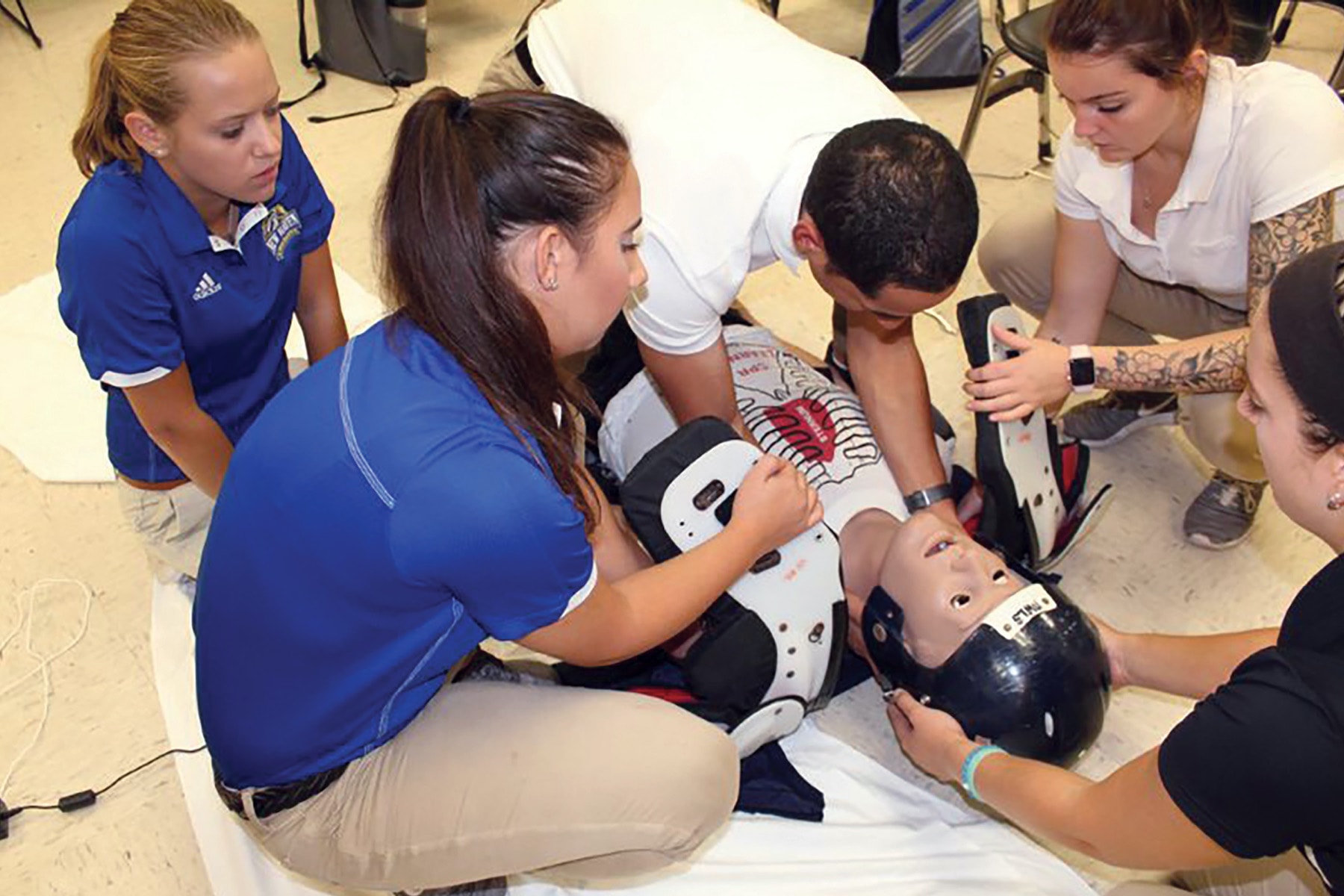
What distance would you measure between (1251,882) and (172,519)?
1715 millimetres

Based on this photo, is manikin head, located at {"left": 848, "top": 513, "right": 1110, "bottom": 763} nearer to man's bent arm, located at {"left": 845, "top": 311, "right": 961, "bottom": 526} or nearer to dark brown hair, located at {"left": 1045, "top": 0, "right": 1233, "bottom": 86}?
man's bent arm, located at {"left": 845, "top": 311, "right": 961, "bottom": 526}

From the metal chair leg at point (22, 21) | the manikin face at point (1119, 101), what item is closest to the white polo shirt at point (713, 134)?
the manikin face at point (1119, 101)

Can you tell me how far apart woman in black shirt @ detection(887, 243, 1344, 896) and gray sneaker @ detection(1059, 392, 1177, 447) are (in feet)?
3.96

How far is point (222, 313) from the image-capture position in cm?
174

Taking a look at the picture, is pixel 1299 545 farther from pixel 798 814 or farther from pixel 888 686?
pixel 798 814

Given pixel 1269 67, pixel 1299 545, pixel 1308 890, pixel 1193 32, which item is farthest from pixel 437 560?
pixel 1299 545

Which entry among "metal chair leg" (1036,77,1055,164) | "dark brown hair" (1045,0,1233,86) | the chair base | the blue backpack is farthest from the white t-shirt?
the blue backpack

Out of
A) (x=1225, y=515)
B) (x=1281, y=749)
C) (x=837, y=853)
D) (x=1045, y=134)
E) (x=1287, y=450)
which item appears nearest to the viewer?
(x=1281, y=749)

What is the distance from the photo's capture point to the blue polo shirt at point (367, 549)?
1140 millimetres

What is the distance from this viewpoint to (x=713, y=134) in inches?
66.0

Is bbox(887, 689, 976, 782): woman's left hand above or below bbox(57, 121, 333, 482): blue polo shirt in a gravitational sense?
below

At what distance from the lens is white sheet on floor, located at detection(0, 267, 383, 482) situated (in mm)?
2375

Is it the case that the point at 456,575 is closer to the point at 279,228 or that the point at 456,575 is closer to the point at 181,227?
the point at 181,227

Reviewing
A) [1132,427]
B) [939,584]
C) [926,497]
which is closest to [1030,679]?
[939,584]
